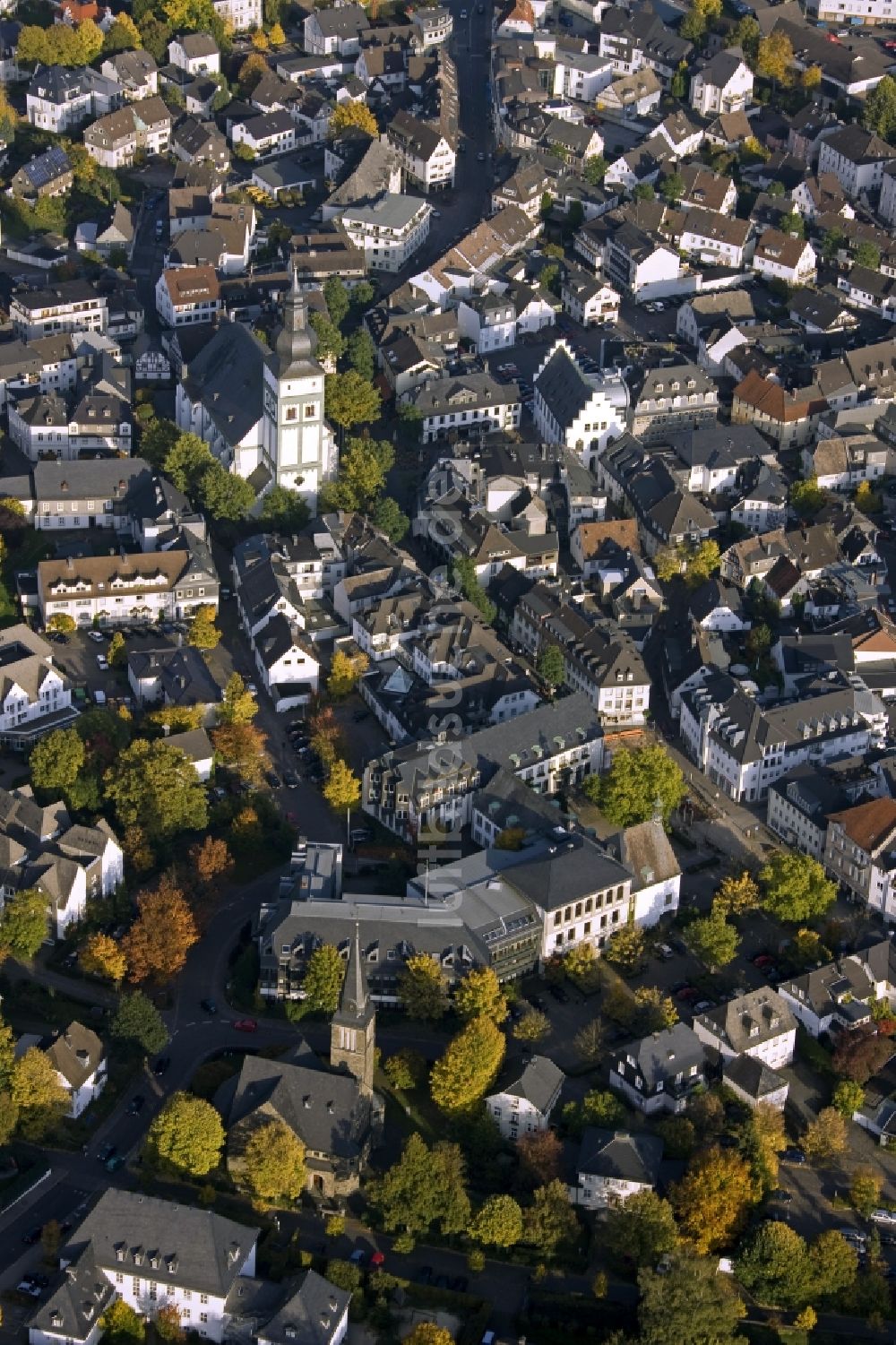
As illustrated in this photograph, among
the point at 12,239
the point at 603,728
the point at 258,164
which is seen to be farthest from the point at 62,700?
the point at 258,164

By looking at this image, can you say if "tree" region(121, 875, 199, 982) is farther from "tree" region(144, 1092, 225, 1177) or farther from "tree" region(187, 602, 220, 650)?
"tree" region(187, 602, 220, 650)

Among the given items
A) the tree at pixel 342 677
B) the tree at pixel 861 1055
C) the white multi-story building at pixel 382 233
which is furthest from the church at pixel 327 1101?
the white multi-story building at pixel 382 233

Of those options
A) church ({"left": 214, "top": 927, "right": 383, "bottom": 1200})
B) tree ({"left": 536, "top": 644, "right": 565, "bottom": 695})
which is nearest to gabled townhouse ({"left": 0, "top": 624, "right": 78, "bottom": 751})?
tree ({"left": 536, "top": 644, "right": 565, "bottom": 695})

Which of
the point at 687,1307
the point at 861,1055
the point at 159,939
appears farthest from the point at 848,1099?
the point at 159,939

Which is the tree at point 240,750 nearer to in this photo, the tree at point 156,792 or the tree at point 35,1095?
the tree at point 156,792

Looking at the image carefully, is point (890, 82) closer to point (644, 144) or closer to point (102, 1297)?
point (644, 144)

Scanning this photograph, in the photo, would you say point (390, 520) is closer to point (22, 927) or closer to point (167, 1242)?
point (22, 927)
